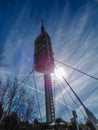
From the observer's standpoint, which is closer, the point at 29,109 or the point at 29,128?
the point at 29,109

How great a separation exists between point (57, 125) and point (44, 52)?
85.2 ft

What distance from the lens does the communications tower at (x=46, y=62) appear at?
47300mm

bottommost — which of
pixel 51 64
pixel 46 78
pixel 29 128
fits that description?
pixel 29 128

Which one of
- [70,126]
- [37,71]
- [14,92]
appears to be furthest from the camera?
[37,71]

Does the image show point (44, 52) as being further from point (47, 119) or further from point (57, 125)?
point (57, 125)

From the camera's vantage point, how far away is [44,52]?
168 ft

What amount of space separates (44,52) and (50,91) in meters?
12.5

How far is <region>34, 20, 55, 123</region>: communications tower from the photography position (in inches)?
1862

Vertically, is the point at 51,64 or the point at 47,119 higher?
the point at 51,64

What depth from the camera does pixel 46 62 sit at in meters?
50.6

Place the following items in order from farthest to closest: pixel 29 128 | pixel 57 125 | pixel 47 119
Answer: pixel 47 119 → pixel 57 125 → pixel 29 128

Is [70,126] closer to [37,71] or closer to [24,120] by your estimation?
[24,120]

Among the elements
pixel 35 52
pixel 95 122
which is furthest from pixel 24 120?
pixel 35 52

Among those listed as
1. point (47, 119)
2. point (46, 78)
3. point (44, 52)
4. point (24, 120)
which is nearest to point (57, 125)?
point (24, 120)
